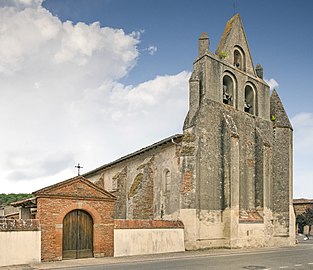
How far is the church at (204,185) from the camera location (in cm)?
2180

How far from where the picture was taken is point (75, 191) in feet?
70.9

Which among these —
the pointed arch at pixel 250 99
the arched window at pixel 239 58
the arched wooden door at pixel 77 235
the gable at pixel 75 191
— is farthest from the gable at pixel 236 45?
the arched wooden door at pixel 77 235

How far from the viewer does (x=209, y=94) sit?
29.6 metres

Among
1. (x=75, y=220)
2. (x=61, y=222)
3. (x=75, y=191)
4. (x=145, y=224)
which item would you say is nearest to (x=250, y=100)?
(x=145, y=224)

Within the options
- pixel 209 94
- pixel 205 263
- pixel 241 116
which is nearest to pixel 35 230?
pixel 205 263

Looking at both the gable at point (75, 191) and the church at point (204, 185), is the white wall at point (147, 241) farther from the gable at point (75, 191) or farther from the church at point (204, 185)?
the gable at point (75, 191)

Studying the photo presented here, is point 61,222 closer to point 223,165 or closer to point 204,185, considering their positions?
point 204,185

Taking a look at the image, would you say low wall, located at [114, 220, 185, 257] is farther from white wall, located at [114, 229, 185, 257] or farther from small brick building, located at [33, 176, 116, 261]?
small brick building, located at [33, 176, 116, 261]

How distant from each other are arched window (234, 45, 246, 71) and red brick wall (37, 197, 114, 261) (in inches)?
690

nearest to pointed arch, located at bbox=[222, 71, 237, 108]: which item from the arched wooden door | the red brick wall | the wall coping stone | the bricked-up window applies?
the bricked-up window

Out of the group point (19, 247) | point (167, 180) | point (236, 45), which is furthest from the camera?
point (236, 45)

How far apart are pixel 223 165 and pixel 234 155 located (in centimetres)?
107

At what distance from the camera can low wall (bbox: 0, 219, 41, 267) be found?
1897 cm

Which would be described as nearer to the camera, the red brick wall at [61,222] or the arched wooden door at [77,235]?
the red brick wall at [61,222]
